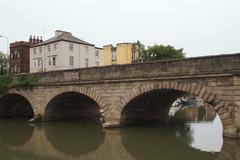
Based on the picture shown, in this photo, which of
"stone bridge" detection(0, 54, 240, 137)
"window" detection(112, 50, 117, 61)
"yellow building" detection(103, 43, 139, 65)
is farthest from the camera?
"window" detection(112, 50, 117, 61)

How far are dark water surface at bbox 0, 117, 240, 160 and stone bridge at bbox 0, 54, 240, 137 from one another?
1.16 m

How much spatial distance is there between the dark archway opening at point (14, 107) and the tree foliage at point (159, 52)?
19.7 m

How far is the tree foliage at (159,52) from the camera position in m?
42.3

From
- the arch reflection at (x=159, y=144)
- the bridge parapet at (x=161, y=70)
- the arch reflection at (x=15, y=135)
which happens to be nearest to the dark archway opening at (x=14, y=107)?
the arch reflection at (x=15, y=135)

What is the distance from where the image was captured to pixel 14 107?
2855 cm

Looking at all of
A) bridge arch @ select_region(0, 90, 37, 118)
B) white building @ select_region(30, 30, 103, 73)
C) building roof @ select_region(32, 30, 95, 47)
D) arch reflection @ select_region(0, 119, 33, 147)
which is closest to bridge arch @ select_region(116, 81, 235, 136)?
arch reflection @ select_region(0, 119, 33, 147)

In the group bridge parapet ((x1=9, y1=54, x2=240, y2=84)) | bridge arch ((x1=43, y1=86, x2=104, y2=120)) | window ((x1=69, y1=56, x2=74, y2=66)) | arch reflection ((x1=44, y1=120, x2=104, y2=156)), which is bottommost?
arch reflection ((x1=44, y1=120, x2=104, y2=156))

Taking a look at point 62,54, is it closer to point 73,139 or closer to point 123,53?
point 123,53

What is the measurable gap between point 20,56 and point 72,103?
27.7 m

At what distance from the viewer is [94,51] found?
4553 cm

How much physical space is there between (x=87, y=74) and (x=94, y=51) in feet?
86.9

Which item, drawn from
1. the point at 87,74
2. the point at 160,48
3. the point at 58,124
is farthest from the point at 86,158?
the point at 160,48

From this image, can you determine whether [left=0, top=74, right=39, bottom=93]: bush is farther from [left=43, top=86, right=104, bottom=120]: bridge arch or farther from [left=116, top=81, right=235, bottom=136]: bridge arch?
[left=116, top=81, right=235, bottom=136]: bridge arch

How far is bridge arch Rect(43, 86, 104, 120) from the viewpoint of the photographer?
1908 centimetres
